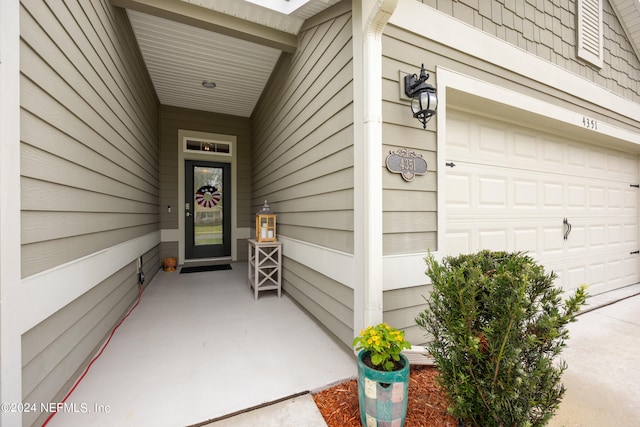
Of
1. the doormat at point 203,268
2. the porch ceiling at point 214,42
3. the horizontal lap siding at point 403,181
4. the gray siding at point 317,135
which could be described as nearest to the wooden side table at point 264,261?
the gray siding at point 317,135

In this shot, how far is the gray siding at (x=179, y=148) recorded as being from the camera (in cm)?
446

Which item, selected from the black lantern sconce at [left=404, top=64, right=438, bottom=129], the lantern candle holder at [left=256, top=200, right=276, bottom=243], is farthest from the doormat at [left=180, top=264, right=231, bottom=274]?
the black lantern sconce at [left=404, top=64, right=438, bottom=129]

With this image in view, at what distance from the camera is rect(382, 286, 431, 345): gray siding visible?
65.7 inches

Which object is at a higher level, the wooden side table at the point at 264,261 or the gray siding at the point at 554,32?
the gray siding at the point at 554,32

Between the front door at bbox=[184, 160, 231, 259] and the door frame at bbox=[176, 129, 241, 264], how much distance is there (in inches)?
3.1

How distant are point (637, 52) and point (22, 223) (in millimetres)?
6612

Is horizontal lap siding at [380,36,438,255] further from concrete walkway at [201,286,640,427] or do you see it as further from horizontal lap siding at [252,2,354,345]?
concrete walkway at [201,286,640,427]

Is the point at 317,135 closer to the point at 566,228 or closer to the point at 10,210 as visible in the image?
the point at 10,210

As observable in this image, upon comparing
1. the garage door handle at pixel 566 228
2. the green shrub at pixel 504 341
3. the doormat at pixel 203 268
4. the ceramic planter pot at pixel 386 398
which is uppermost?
the garage door handle at pixel 566 228

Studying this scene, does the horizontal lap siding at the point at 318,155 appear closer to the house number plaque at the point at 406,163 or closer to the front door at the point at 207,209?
the house number plaque at the point at 406,163

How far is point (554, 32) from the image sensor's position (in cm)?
250

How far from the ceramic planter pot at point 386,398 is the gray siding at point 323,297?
60 cm

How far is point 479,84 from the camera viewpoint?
2.00 metres

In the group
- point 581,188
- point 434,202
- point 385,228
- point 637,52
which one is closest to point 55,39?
point 385,228
